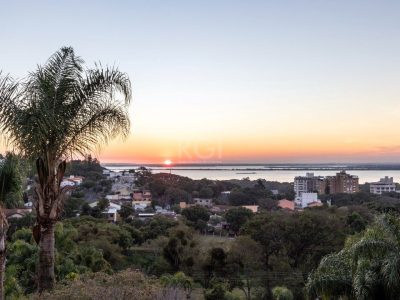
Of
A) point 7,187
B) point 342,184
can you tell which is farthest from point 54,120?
point 342,184

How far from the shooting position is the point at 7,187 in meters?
6.80

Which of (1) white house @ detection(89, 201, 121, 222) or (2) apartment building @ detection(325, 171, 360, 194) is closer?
(1) white house @ detection(89, 201, 121, 222)

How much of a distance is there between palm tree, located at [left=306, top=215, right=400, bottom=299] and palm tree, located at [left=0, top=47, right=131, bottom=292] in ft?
16.8

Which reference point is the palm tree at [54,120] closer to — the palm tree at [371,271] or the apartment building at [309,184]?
the palm tree at [371,271]

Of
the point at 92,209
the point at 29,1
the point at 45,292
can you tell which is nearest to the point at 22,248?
the point at 29,1

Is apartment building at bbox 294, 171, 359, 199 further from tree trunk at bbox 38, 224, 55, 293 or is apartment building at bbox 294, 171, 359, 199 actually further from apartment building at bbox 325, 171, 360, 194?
tree trunk at bbox 38, 224, 55, 293

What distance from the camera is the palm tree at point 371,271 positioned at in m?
8.56

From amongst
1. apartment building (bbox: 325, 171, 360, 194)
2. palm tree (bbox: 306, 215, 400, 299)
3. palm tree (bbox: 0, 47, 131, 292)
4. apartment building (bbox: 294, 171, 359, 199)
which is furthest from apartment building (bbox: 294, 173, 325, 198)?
palm tree (bbox: 0, 47, 131, 292)

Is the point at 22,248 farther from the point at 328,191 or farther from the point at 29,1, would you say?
the point at 328,191

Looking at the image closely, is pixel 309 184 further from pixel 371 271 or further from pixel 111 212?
pixel 371 271

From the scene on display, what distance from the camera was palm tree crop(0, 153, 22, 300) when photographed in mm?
6559

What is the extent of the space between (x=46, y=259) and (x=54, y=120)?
1.90m

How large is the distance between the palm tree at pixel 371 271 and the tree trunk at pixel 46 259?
5473mm

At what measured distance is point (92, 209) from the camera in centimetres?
4050
